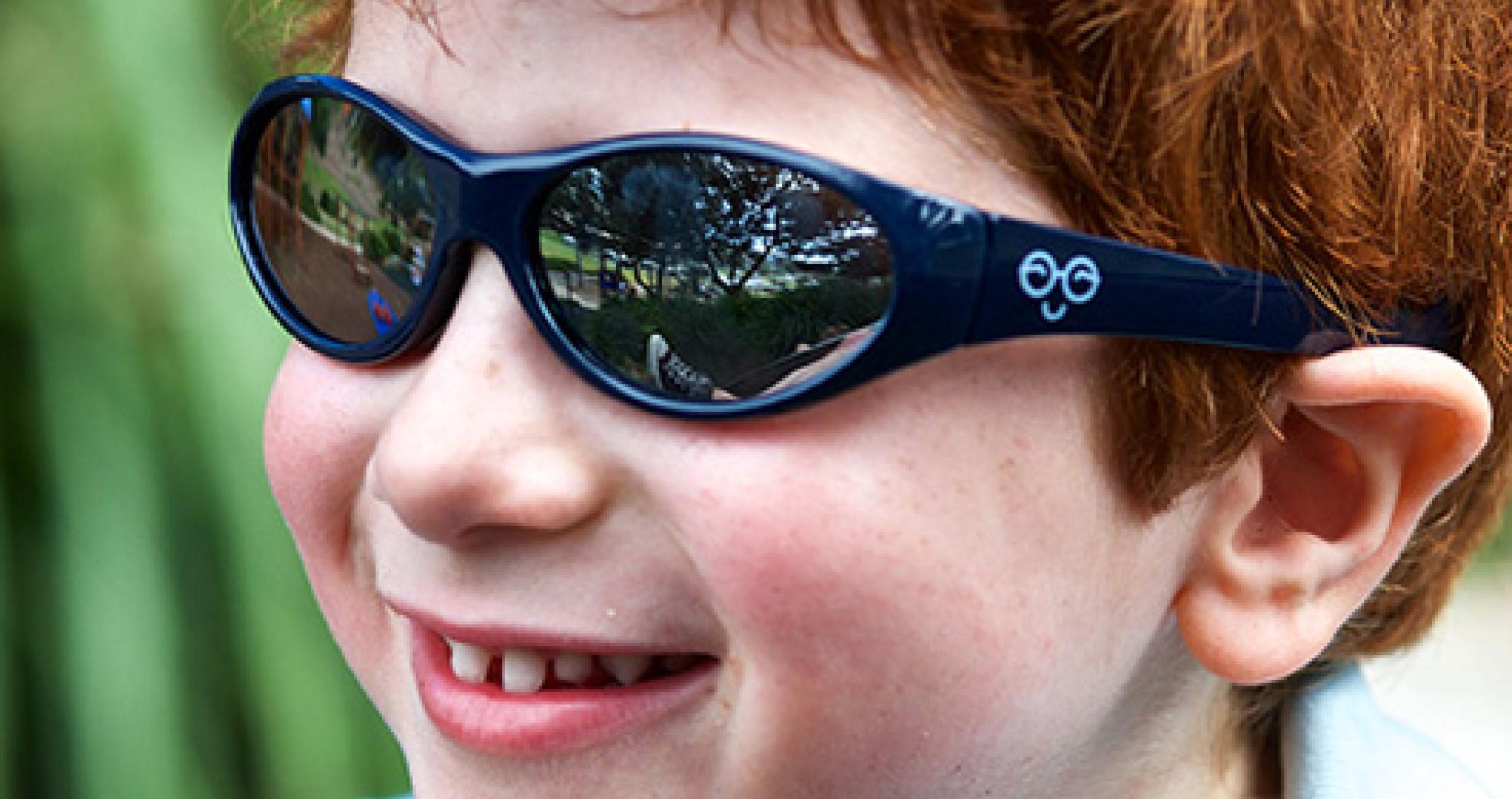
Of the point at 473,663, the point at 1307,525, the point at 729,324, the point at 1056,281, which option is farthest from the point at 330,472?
the point at 1307,525

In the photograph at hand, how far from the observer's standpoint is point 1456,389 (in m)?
1.62

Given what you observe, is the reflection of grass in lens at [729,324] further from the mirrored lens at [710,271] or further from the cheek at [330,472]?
the cheek at [330,472]

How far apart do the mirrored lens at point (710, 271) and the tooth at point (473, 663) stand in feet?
1.08

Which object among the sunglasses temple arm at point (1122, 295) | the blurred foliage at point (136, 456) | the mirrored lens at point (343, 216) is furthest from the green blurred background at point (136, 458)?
the sunglasses temple arm at point (1122, 295)

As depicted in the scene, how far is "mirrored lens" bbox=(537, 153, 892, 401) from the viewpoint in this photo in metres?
1.41

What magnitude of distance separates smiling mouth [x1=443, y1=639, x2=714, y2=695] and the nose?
0.15 m

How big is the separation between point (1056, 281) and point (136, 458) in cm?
198

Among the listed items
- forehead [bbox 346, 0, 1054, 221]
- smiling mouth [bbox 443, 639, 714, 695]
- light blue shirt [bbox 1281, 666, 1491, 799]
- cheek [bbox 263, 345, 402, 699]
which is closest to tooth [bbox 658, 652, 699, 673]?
smiling mouth [bbox 443, 639, 714, 695]

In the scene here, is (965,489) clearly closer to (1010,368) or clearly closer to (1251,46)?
(1010,368)

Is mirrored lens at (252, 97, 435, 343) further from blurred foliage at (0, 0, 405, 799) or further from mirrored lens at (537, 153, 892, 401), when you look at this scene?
blurred foliage at (0, 0, 405, 799)

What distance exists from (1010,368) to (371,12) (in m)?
0.69

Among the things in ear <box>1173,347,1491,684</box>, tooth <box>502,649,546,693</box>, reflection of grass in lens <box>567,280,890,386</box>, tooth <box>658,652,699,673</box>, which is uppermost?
reflection of grass in lens <box>567,280,890,386</box>

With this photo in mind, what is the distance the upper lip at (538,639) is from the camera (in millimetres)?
1471

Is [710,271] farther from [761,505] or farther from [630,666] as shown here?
[630,666]
